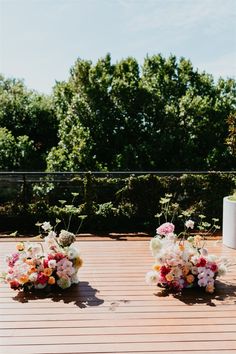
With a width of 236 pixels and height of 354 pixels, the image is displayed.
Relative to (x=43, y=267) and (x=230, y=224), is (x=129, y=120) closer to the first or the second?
(x=230, y=224)

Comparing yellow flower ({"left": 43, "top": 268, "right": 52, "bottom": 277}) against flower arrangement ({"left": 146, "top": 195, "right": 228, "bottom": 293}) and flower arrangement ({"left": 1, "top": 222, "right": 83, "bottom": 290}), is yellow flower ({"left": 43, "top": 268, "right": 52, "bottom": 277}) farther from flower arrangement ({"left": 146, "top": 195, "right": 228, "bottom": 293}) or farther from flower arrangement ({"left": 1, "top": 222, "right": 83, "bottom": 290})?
flower arrangement ({"left": 146, "top": 195, "right": 228, "bottom": 293})

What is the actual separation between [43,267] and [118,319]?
35.6 inches

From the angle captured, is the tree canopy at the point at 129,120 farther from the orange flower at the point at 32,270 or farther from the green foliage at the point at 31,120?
the orange flower at the point at 32,270

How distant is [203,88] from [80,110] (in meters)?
5.22

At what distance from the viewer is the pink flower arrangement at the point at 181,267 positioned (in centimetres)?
356

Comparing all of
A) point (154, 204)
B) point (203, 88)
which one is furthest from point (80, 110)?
point (154, 204)

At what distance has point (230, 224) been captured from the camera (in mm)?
5312

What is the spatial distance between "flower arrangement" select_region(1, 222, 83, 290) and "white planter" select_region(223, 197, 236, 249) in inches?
95.5

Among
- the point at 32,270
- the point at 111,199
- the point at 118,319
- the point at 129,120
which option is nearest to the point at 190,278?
the point at 118,319

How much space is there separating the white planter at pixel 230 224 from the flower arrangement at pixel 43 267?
2.43 metres

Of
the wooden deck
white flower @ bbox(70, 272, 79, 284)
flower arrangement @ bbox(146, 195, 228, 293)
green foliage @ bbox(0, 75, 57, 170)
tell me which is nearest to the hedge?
the wooden deck

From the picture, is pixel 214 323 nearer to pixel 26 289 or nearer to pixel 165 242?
pixel 165 242

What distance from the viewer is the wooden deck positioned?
262cm

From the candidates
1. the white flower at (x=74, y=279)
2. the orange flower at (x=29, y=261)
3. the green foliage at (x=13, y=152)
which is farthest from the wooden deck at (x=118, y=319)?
the green foliage at (x=13, y=152)
